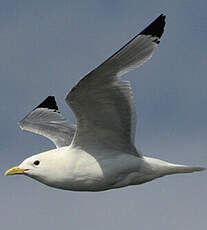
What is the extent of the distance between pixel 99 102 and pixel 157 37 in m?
1.73

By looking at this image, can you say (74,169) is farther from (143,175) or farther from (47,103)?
(47,103)

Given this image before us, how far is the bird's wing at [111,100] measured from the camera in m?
12.9

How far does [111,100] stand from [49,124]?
232 inches

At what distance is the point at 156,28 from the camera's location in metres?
13.3

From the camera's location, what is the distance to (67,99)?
13414 millimetres

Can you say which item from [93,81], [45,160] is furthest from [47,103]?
[93,81]

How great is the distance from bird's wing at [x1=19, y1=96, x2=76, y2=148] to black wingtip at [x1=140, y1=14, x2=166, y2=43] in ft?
16.2

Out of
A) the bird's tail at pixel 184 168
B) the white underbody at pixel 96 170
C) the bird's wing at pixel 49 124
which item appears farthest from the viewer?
the bird's wing at pixel 49 124

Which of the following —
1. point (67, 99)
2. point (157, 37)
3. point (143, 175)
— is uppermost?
point (157, 37)

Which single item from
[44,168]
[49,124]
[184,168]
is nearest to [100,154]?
[44,168]

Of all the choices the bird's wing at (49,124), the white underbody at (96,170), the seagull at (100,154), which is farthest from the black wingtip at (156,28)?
the bird's wing at (49,124)

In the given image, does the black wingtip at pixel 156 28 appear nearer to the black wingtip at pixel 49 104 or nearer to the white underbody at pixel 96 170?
the white underbody at pixel 96 170

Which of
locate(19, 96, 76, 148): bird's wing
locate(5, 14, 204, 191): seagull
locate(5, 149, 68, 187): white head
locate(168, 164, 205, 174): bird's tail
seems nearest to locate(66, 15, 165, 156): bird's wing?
locate(5, 14, 204, 191): seagull

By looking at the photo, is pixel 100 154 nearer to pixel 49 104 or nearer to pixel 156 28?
pixel 156 28
